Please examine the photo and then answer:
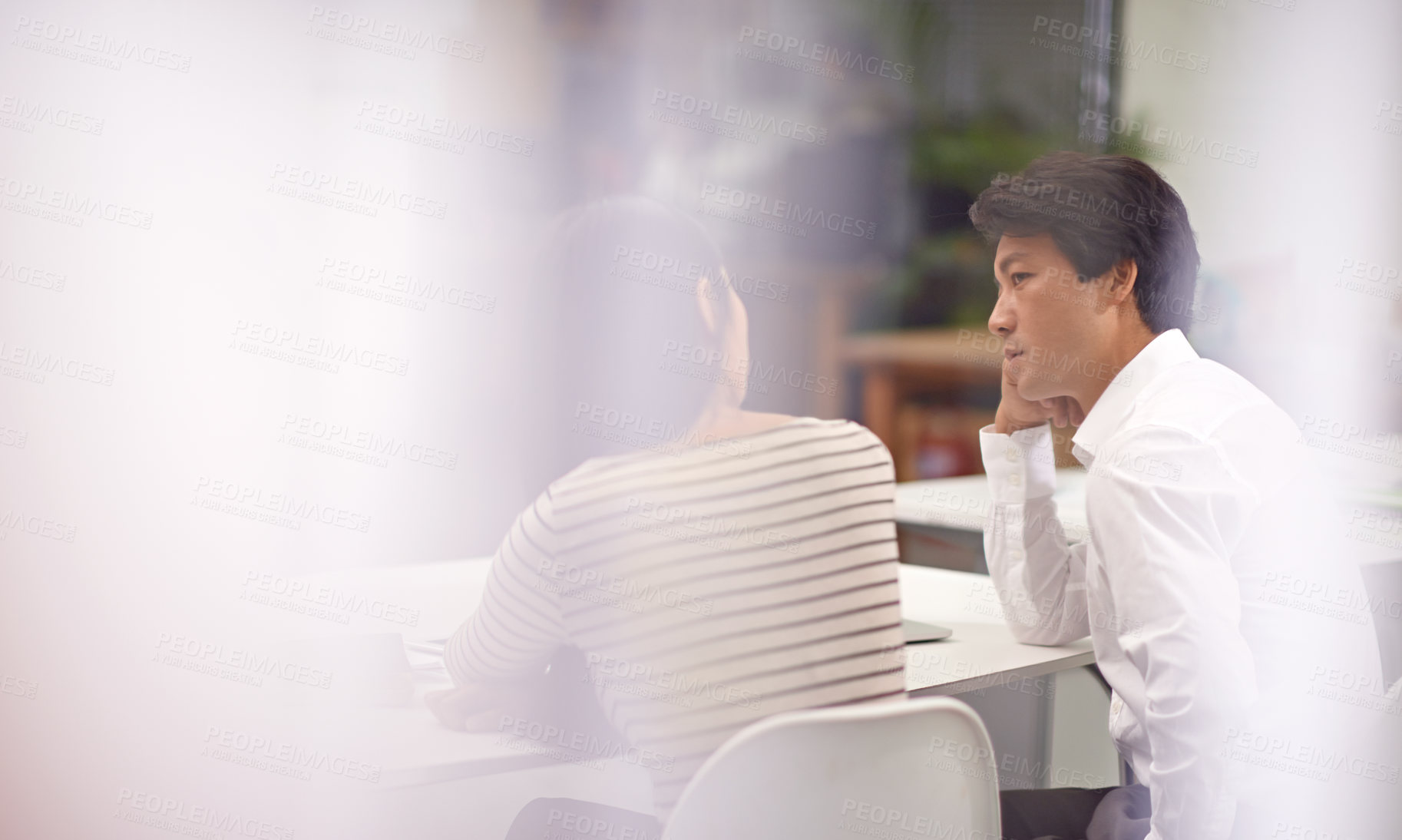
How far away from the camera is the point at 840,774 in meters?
0.81

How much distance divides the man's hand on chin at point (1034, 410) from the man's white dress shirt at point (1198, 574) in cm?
14

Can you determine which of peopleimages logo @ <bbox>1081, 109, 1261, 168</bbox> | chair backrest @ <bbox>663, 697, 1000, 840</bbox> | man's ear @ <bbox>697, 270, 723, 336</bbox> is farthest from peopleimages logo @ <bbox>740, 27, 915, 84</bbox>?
chair backrest @ <bbox>663, 697, 1000, 840</bbox>

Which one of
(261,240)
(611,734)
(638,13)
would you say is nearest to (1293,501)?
(611,734)

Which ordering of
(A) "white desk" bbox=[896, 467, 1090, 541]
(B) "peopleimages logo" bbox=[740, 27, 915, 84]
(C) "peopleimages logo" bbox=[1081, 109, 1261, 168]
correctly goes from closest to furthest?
(C) "peopleimages logo" bbox=[1081, 109, 1261, 168] → (A) "white desk" bbox=[896, 467, 1090, 541] → (B) "peopleimages logo" bbox=[740, 27, 915, 84]

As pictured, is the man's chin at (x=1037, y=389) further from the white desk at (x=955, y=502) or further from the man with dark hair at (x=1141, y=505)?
the white desk at (x=955, y=502)

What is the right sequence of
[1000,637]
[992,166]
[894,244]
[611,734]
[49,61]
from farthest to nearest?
1. [894,244]
2. [992,166]
3. [1000,637]
4. [611,734]
5. [49,61]

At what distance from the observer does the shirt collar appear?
113cm

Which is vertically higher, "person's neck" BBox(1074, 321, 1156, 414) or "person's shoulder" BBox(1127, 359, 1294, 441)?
"person's neck" BBox(1074, 321, 1156, 414)

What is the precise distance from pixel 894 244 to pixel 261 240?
138 inches

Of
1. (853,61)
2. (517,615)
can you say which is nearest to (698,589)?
(517,615)

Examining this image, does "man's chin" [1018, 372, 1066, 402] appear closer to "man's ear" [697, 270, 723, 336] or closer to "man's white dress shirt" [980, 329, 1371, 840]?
"man's white dress shirt" [980, 329, 1371, 840]

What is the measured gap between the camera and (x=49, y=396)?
88 cm

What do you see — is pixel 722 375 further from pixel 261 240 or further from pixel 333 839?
pixel 333 839

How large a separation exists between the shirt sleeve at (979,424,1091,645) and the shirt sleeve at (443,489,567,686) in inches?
24.5
